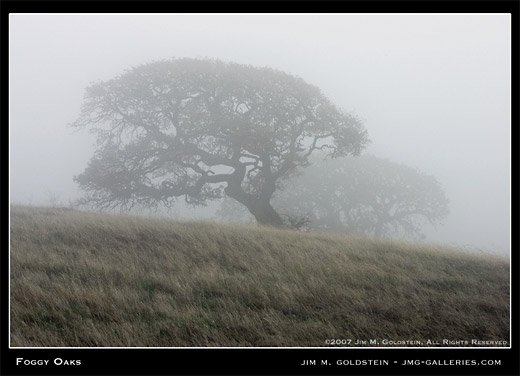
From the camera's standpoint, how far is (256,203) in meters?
19.0

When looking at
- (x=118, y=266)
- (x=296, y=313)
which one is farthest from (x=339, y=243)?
(x=118, y=266)

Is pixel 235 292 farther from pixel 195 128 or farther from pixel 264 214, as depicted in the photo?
pixel 195 128

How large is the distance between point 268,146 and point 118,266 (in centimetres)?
1201

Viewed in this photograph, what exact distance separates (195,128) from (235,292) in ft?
44.6

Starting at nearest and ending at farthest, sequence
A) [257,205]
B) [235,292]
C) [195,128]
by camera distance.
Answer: [235,292] < [195,128] < [257,205]

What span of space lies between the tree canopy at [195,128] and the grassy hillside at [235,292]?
9.78 meters

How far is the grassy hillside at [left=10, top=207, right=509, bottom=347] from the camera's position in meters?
4.96

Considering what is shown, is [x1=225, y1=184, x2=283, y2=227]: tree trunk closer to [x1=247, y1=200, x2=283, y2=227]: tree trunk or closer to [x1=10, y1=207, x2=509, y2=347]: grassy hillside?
[x1=247, y1=200, x2=283, y2=227]: tree trunk

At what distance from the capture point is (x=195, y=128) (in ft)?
60.5

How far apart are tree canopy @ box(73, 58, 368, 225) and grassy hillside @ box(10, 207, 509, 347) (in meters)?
9.78

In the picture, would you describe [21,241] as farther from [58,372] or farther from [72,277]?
[58,372]

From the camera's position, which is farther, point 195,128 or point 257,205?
point 257,205

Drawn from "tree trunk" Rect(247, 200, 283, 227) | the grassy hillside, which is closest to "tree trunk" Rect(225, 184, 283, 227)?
"tree trunk" Rect(247, 200, 283, 227)

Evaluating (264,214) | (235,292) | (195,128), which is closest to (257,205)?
(264,214)
